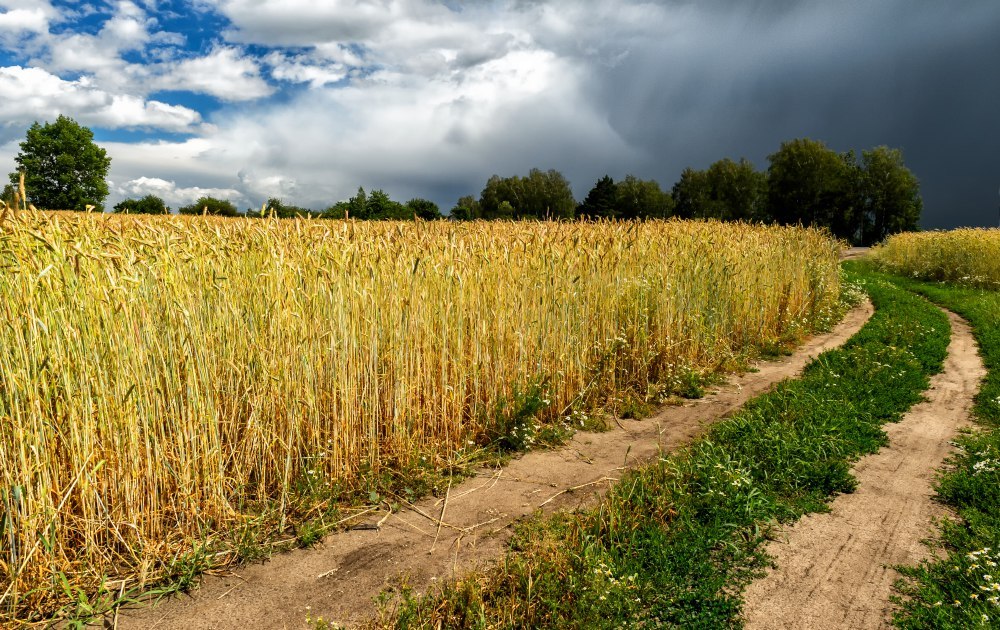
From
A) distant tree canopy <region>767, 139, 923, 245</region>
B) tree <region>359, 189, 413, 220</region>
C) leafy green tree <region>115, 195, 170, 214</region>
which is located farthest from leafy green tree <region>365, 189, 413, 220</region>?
distant tree canopy <region>767, 139, 923, 245</region>

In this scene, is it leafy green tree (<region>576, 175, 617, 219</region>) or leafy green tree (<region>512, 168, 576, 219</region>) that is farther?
leafy green tree (<region>512, 168, 576, 219</region>)

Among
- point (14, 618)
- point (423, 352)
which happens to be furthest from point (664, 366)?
point (14, 618)

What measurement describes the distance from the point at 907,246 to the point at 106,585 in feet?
87.9

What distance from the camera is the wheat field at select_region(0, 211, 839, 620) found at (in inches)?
124

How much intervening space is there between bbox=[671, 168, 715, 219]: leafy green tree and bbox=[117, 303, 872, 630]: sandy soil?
59.6m

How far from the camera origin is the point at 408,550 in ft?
12.2

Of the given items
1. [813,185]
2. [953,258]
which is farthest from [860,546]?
[813,185]

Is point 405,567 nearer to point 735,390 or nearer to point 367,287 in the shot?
point 367,287

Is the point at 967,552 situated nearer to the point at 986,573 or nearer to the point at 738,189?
the point at 986,573

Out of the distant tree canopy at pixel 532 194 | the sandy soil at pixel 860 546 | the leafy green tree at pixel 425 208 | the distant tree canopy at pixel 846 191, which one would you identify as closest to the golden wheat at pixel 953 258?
the sandy soil at pixel 860 546

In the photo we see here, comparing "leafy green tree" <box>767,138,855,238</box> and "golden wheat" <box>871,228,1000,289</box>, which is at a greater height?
"leafy green tree" <box>767,138,855,238</box>

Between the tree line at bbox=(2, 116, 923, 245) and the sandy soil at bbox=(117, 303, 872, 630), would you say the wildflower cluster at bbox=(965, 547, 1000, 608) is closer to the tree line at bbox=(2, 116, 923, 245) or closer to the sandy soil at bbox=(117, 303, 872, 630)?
the sandy soil at bbox=(117, 303, 872, 630)

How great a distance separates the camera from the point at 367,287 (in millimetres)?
4469

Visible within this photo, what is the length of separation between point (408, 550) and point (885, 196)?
201ft
